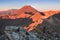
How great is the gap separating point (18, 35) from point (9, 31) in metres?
1.03

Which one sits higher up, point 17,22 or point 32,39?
point 32,39

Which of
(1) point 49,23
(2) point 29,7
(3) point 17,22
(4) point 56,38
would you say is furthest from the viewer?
(2) point 29,7

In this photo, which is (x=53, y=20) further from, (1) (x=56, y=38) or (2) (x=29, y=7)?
(2) (x=29, y=7)

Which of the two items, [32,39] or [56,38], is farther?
[56,38]

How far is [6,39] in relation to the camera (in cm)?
1195

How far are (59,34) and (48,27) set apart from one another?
169 cm

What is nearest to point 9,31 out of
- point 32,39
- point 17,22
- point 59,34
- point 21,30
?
point 21,30

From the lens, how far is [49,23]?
66.0 feet

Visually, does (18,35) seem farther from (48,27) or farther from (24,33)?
(48,27)

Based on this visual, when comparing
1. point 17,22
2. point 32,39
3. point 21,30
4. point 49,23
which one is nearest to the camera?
point 32,39

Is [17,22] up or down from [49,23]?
down

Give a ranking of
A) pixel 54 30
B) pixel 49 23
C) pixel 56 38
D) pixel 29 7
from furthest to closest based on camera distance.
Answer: pixel 29 7, pixel 49 23, pixel 54 30, pixel 56 38

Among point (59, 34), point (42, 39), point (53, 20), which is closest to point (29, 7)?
point (53, 20)

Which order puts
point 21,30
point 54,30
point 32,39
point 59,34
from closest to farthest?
point 32,39, point 21,30, point 59,34, point 54,30
